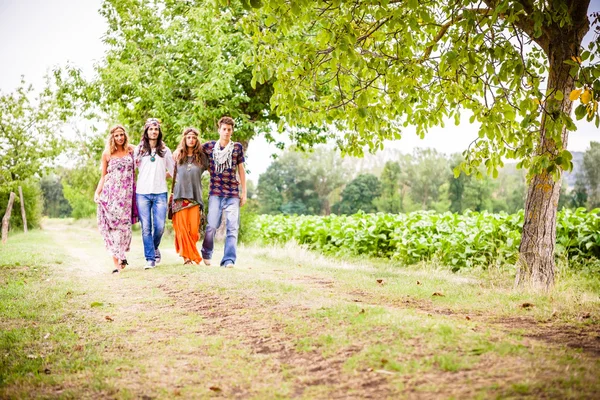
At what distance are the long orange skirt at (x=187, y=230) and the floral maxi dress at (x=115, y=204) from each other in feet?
2.86

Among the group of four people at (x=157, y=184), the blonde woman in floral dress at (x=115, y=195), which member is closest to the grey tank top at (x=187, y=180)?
the group of four people at (x=157, y=184)

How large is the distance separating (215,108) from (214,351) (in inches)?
490

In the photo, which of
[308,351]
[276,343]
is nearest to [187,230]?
[276,343]

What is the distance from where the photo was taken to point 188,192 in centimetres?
932

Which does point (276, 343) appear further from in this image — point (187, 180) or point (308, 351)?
point (187, 180)

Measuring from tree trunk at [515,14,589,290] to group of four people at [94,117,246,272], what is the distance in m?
4.55

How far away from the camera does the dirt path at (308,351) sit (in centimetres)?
339

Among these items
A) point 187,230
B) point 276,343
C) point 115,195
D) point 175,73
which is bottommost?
point 276,343

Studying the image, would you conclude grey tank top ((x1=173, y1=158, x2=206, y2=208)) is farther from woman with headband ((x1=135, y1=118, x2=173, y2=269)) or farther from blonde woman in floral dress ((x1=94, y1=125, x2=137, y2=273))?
blonde woman in floral dress ((x1=94, y1=125, x2=137, y2=273))

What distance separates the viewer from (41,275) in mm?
9086

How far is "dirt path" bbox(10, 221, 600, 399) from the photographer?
3391mm

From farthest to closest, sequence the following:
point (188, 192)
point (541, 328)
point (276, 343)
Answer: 1. point (188, 192)
2. point (541, 328)
3. point (276, 343)

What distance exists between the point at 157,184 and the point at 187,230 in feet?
3.33

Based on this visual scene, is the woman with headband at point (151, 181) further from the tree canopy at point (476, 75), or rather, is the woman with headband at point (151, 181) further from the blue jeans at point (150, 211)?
the tree canopy at point (476, 75)
